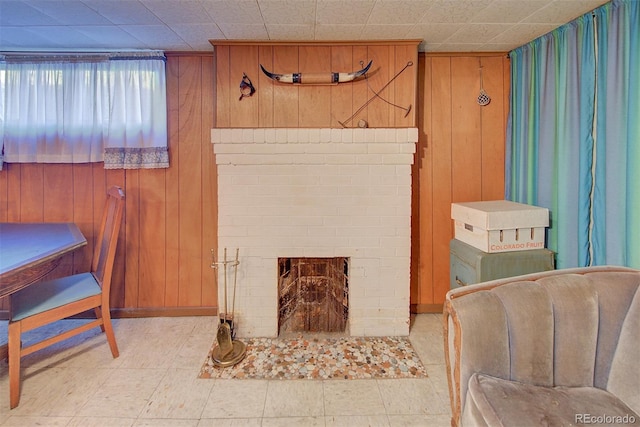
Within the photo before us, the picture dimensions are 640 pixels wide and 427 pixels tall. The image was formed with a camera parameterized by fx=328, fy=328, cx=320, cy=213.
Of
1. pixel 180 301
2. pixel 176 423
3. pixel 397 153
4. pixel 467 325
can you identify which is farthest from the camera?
pixel 180 301

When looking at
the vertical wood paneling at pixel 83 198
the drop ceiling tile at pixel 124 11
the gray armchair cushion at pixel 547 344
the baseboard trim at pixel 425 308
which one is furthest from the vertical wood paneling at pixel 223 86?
the baseboard trim at pixel 425 308

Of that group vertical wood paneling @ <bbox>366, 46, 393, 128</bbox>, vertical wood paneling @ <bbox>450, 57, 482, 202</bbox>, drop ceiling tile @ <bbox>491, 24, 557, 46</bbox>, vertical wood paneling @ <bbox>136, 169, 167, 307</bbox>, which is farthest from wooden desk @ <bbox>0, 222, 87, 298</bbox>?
drop ceiling tile @ <bbox>491, 24, 557, 46</bbox>

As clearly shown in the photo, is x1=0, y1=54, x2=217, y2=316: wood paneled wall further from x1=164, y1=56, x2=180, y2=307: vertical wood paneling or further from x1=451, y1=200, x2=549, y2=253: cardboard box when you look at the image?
x1=451, y1=200, x2=549, y2=253: cardboard box

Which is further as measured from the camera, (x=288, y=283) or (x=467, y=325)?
(x=288, y=283)

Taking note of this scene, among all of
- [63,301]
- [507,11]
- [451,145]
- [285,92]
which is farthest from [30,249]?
[507,11]

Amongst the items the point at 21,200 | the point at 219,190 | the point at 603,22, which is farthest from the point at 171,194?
the point at 603,22

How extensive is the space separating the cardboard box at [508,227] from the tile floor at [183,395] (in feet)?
2.67

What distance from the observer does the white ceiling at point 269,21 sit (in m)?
1.81

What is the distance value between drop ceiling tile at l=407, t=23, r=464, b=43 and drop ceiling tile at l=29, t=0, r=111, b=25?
1.93 meters

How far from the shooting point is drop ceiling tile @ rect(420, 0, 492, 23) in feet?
5.91

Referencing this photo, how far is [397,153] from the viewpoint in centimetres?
233

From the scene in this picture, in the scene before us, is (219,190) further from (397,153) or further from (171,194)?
(397,153)

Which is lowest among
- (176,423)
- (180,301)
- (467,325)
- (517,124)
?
(176,423)

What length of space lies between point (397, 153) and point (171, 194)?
1.79m
